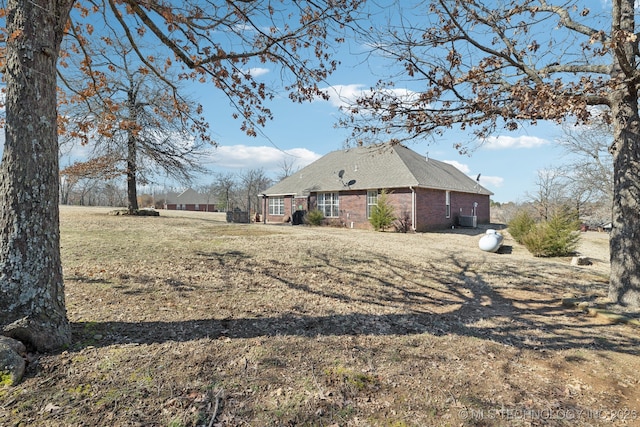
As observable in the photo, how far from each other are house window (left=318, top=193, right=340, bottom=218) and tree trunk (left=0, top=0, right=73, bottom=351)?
64.5 feet

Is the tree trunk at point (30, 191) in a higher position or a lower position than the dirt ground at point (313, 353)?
higher

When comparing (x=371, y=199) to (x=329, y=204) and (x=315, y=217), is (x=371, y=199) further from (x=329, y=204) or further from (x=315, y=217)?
(x=315, y=217)

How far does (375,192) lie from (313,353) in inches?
701

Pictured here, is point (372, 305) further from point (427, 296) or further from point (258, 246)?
point (258, 246)

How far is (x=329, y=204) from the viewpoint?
2322 cm

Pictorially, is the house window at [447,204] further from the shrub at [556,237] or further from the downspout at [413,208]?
the shrub at [556,237]

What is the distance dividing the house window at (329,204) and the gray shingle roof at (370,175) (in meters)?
0.56

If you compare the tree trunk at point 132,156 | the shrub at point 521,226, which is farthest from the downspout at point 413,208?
the tree trunk at point 132,156

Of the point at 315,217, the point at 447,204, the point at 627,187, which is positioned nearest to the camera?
the point at 627,187

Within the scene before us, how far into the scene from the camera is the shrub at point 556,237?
12.0 metres

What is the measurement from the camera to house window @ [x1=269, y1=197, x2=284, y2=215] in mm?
26875

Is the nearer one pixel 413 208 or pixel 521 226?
pixel 521 226

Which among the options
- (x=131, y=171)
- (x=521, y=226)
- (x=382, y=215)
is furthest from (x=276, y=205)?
(x=521, y=226)

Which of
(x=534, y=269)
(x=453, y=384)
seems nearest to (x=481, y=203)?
(x=534, y=269)
